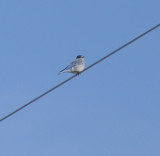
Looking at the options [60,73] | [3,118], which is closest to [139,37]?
[3,118]

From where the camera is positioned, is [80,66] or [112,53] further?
[80,66]

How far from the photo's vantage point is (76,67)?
57.6 ft

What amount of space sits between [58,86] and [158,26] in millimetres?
1881

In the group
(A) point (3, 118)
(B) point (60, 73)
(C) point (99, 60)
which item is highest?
(B) point (60, 73)

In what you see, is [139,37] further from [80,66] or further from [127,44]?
[80,66]

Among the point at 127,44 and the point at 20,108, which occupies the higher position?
the point at 127,44

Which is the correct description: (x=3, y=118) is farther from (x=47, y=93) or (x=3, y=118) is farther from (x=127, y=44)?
(x=127, y=44)

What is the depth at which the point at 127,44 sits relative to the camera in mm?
11594

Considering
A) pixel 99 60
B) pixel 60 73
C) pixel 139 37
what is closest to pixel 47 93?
pixel 99 60

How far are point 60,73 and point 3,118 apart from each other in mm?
5587

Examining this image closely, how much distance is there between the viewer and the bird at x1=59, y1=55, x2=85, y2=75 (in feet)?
57.2

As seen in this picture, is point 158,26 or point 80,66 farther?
point 80,66

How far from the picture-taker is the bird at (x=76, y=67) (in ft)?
57.2

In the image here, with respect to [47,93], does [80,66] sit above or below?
above
